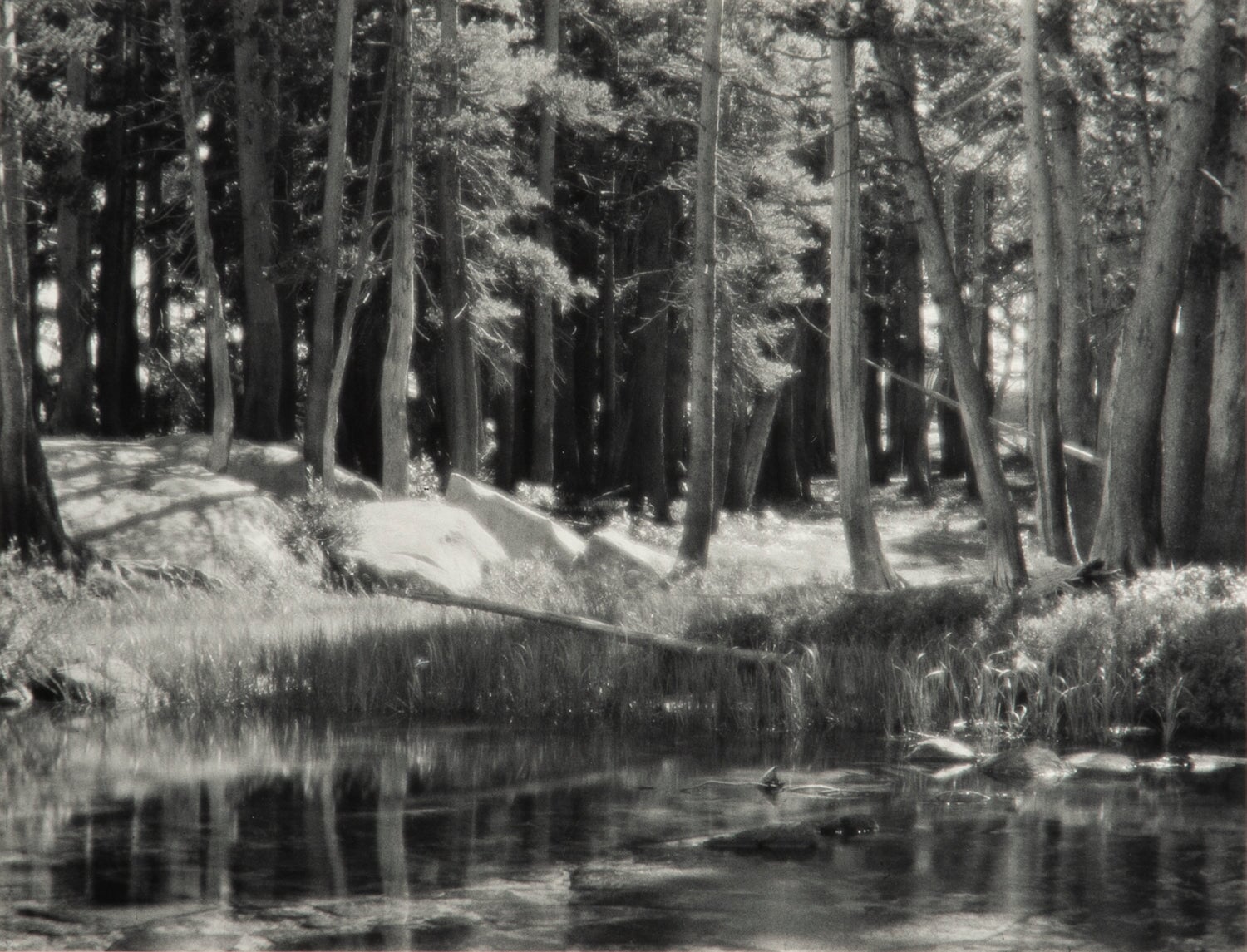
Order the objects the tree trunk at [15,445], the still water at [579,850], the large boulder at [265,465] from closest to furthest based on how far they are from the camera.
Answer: the still water at [579,850] → the tree trunk at [15,445] → the large boulder at [265,465]

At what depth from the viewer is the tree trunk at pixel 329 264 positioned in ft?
79.3

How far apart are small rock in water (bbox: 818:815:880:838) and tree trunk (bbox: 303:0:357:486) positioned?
1538 cm

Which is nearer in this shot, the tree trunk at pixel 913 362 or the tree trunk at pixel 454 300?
the tree trunk at pixel 454 300

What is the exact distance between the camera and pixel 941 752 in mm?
12227

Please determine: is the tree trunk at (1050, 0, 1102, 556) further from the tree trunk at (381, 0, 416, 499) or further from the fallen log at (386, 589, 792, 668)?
the tree trunk at (381, 0, 416, 499)

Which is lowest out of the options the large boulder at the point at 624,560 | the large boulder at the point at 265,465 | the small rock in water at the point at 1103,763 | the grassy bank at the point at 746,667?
the small rock in water at the point at 1103,763

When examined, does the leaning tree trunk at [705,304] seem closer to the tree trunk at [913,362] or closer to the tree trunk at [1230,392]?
the tree trunk at [1230,392]

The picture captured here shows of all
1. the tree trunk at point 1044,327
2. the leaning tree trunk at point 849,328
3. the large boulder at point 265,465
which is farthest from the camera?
the large boulder at point 265,465

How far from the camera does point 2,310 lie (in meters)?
18.4

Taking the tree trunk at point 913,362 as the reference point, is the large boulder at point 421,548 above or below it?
below

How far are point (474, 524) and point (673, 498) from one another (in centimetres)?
1048

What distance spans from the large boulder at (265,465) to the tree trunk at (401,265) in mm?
689

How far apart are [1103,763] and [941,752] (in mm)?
1213

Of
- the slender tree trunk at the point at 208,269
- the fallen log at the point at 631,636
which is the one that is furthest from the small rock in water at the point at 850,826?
the slender tree trunk at the point at 208,269
